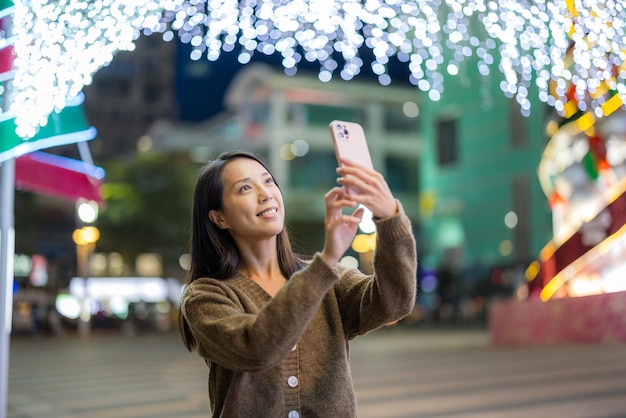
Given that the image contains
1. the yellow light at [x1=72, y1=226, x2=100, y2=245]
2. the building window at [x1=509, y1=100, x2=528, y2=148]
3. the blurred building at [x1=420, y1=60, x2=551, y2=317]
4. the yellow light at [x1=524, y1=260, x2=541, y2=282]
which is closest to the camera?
the yellow light at [x1=524, y1=260, x2=541, y2=282]

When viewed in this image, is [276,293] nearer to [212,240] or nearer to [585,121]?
[212,240]

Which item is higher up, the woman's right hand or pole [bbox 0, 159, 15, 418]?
the woman's right hand

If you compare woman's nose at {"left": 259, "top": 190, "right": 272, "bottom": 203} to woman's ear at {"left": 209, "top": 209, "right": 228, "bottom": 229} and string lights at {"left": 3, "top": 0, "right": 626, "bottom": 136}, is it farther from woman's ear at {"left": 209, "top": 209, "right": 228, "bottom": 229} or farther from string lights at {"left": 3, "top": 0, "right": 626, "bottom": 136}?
string lights at {"left": 3, "top": 0, "right": 626, "bottom": 136}

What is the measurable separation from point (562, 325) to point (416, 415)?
7.15 meters

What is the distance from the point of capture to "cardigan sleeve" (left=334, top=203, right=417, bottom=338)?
1918mm

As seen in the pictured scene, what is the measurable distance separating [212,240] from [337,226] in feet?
1.48

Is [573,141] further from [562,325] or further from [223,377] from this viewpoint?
[223,377]

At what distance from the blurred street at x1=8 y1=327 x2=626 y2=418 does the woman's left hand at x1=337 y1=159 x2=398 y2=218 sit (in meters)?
4.18

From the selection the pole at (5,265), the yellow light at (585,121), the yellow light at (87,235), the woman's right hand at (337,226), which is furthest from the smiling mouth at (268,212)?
the yellow light at (87,235)

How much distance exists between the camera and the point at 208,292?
2.02 metres

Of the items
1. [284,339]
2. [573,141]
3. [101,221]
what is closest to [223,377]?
[284,339]

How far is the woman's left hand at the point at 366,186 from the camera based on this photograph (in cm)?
185

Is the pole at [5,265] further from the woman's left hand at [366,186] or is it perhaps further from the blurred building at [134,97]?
the blurred building at [134,97]

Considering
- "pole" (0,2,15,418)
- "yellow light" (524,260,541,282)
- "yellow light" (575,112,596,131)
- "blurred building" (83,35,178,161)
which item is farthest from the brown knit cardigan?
"blurred building" (83,35,178,161)
